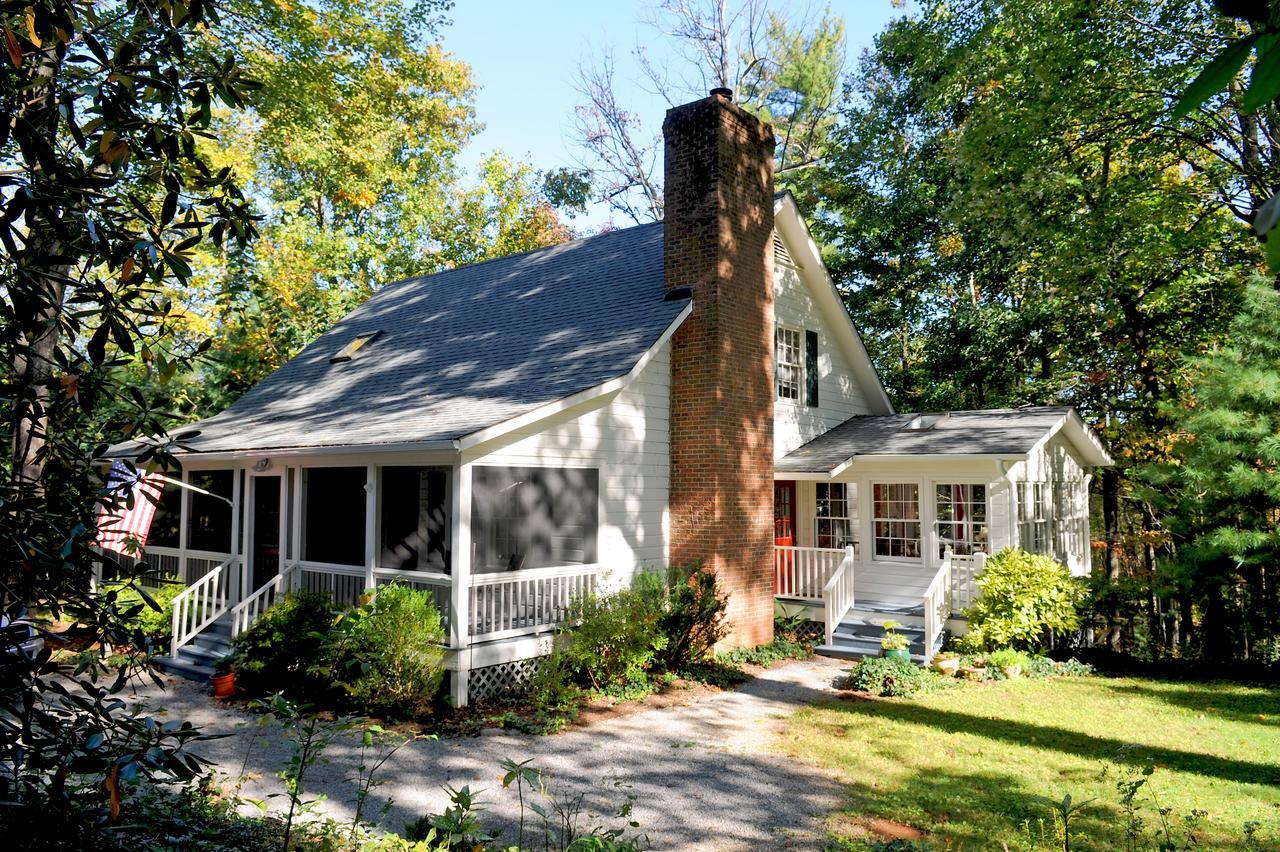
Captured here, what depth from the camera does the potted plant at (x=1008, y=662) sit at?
38.8 feet

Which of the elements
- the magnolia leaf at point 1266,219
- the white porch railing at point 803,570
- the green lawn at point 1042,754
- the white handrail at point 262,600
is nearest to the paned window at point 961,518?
the white porch railing at point 803,570

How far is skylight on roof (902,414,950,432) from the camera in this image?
15.8 metres

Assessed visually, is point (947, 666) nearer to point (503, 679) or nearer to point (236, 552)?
point (503, 679)

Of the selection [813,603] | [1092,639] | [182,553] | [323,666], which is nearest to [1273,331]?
[1092,639]

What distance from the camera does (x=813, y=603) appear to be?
14625 millimetres

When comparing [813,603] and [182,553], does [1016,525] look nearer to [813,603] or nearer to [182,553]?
[813,603]

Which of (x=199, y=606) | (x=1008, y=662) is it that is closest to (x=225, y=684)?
(x=199, y=606)

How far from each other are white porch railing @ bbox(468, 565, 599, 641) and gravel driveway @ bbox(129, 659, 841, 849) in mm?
1593

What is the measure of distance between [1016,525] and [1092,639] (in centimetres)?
376

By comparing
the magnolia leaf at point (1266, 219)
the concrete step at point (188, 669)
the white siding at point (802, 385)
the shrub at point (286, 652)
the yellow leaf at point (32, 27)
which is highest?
the white siding at point (802, 385)

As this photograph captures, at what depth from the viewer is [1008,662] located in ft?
39.1

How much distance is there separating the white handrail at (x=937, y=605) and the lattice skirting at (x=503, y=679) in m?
6.03

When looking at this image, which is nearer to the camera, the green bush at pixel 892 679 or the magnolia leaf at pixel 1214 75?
the magnolia leaf at pixel 1214 75

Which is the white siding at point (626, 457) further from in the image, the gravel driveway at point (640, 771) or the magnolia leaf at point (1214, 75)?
the magnolia leaf at point (1214, 75)
